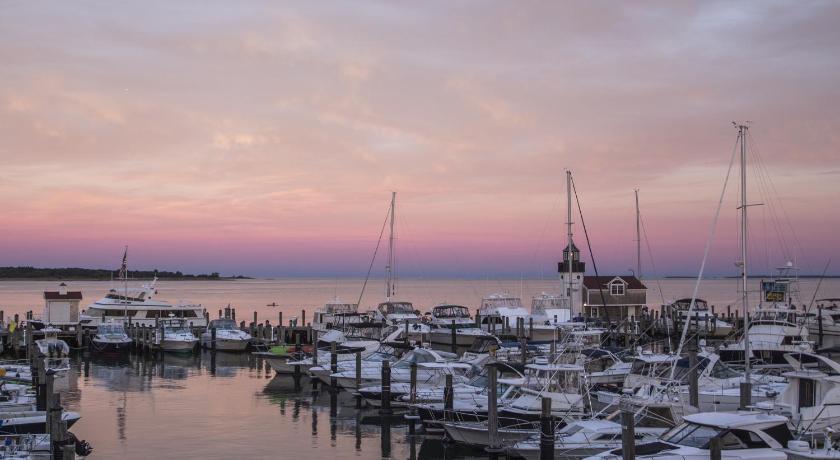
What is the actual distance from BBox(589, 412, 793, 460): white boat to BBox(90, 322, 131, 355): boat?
134 feet

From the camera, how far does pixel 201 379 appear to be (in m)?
43.0

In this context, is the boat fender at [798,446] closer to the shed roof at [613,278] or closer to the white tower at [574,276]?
the white tower at [574,276]

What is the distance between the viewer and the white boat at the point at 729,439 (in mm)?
17828

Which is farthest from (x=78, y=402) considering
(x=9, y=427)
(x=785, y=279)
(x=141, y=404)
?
(x=785, y=279)

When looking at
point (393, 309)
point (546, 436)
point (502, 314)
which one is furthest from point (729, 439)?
point (502, 314)

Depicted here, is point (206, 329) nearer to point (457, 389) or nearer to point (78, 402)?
point (78, 402)

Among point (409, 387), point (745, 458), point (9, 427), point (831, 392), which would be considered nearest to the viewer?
point (745, 458)

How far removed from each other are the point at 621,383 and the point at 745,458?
1602cm

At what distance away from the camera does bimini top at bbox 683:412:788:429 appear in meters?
18.0

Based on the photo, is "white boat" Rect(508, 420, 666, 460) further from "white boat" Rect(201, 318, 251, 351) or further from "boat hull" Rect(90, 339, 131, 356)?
"boat hull" Rect(90, 339, 131, 356)

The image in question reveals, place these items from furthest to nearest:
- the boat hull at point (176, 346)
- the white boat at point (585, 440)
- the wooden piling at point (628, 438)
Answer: the boat hull at point (176, 346) → the white boat at point (585, 440) → the wooden piling at point (628, 438)

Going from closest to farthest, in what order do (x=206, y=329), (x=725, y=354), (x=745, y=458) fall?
(x=745, y=458) < (x=725, y=354) < (x=206, y=329)

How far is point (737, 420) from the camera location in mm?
18203

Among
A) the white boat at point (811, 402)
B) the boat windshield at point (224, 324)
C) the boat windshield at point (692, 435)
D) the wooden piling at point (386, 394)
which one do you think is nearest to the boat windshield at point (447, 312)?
the boat windshield at point (224, 324)
